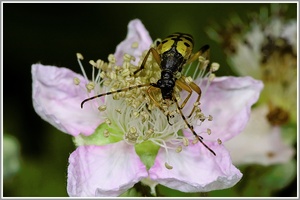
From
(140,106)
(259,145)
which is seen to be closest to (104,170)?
(140,106)

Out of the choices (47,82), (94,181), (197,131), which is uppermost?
(47,82)

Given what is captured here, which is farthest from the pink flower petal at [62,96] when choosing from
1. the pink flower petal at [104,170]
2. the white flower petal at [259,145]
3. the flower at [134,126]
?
the white flower petal at [259,145]

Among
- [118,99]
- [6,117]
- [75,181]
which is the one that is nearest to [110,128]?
[118,99]

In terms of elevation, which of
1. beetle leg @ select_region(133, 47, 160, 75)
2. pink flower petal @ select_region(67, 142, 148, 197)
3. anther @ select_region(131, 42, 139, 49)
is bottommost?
pink flower petal @ select_region(67, 142, 148, 197)

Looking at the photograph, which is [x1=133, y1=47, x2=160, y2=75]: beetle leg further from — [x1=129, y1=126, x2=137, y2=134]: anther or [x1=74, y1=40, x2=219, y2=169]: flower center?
[x1=129, y1=126, x2=137, y2=134]: anther

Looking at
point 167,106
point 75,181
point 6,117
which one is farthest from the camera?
point 6,117

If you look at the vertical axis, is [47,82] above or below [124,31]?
below

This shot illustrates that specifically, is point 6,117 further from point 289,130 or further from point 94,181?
point 289,130

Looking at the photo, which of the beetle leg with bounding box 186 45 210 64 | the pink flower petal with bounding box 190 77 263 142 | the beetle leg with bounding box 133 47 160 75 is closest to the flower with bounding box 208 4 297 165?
the pink flower petal with bounding box 190 77 263 142
